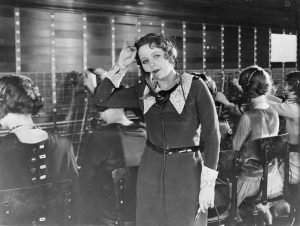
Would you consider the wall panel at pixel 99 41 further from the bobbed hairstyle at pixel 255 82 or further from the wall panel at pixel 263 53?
the bobbed hairstyle at pixel 255 82

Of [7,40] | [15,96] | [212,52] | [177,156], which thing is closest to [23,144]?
[15,96]

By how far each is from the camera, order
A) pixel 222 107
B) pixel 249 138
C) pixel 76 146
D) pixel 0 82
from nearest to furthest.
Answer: pixel 0 82
pixel 249 138
pixel 222 107
pixel 76 146

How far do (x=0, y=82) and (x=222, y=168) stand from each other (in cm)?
115

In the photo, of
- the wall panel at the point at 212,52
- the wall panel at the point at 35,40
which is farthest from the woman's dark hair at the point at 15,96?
the wall panel at the point at 212,52

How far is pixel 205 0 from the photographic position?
4.80m

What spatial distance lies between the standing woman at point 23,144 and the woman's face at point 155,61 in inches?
28.2

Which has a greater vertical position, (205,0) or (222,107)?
(205,0)

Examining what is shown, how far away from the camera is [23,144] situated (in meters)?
2.12

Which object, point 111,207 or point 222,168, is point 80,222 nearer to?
point 111,207

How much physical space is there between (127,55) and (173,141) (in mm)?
383

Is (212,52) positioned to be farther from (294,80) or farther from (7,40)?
(7,40)

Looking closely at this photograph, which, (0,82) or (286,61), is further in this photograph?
(286,61)

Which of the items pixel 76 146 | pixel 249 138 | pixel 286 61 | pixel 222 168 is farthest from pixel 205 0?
pixel 222 168

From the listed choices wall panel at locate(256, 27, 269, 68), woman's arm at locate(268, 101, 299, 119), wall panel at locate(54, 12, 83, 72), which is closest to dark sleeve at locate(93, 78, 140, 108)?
woman's arm at locate(268, 101, 299, 119)
